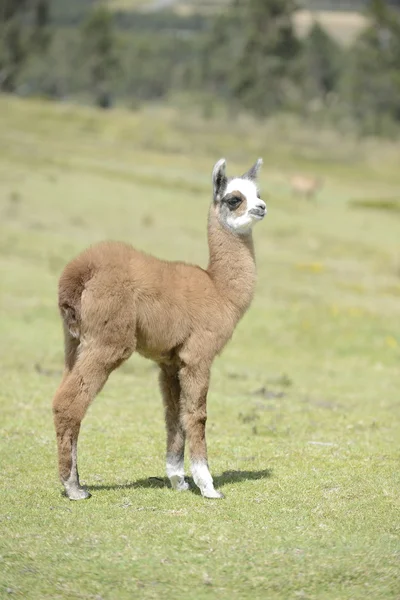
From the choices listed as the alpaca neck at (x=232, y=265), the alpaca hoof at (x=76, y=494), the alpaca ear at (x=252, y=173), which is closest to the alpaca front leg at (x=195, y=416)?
the alpaca neck at (x=232, y=265)

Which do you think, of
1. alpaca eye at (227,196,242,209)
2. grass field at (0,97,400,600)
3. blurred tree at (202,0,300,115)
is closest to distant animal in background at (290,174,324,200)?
grass field at (0,97,400,600)

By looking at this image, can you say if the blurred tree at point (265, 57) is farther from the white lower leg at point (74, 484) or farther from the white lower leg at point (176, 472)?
the white lower leg at point (74, 484)

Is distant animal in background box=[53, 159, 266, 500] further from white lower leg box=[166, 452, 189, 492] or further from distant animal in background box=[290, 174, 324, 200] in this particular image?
distant animal in background box=[290, 174, 324, 200]

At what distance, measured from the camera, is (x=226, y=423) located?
12703 mm

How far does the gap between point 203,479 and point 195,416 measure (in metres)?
0.55

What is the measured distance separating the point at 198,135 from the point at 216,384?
169ft

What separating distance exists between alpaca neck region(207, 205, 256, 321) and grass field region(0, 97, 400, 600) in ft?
5.65

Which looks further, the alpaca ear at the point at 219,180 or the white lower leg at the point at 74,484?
the alpaca ear at the point at 219,180

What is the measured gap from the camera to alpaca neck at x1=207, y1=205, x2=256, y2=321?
943 centimetres

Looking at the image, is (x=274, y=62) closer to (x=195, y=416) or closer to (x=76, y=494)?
(x=195, y=416)

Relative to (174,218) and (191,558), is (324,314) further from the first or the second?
(191,558)

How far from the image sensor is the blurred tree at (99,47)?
11044cm

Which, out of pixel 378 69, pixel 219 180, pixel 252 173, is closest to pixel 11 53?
pixel 378 69

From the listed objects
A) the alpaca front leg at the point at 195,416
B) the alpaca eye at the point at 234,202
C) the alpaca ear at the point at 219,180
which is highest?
the alpaca ear at the point at 219,180
